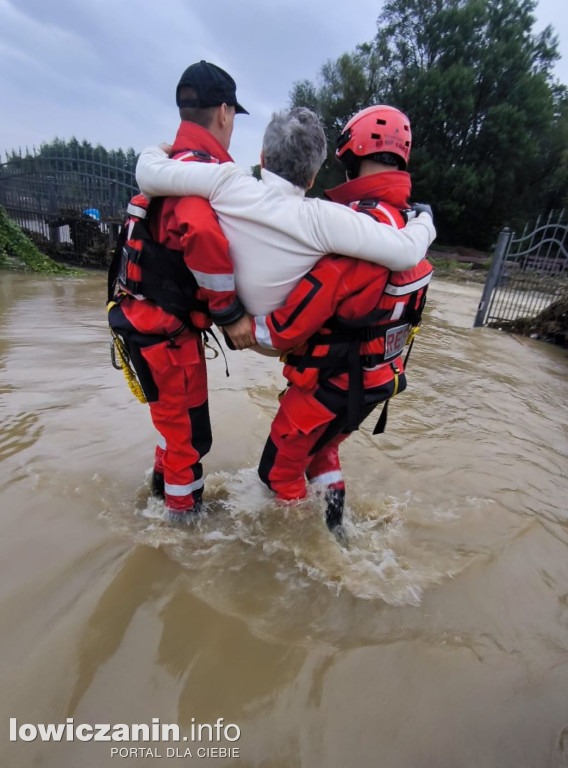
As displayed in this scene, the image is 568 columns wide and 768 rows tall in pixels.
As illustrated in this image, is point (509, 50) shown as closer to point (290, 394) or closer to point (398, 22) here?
point (398, 22)

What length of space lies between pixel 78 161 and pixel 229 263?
1188 cm

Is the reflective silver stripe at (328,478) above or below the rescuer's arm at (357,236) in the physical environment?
below

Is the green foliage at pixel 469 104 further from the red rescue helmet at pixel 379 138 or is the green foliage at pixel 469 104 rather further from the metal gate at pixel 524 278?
the red rescue helmet at pixel 379 138

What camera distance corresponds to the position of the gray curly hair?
183 centimetres

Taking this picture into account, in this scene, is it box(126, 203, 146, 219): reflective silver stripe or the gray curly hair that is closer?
the gray curly hair

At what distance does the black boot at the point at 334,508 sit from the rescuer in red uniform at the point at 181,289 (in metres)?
0.73

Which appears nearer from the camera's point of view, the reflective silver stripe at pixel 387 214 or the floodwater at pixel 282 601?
the floodwater at pixel 282 601

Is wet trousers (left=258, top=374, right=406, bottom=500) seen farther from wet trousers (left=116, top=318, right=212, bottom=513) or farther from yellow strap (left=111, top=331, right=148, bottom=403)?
yellow strap (left=111, top=331, right=148, bottom=403)

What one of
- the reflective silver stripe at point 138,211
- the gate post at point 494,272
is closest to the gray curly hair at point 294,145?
the reflective silver stripe at point 138,211

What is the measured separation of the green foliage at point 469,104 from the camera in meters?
29.8

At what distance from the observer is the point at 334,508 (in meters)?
2.51

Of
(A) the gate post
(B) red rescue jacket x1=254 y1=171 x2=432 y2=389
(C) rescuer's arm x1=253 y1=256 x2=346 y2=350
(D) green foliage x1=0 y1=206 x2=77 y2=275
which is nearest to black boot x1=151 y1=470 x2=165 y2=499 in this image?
(B) red rescue jacket x1=254 y1=171 x2=432 y2=389

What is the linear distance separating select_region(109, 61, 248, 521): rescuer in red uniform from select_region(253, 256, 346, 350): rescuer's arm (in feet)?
0.51

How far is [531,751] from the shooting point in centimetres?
157
